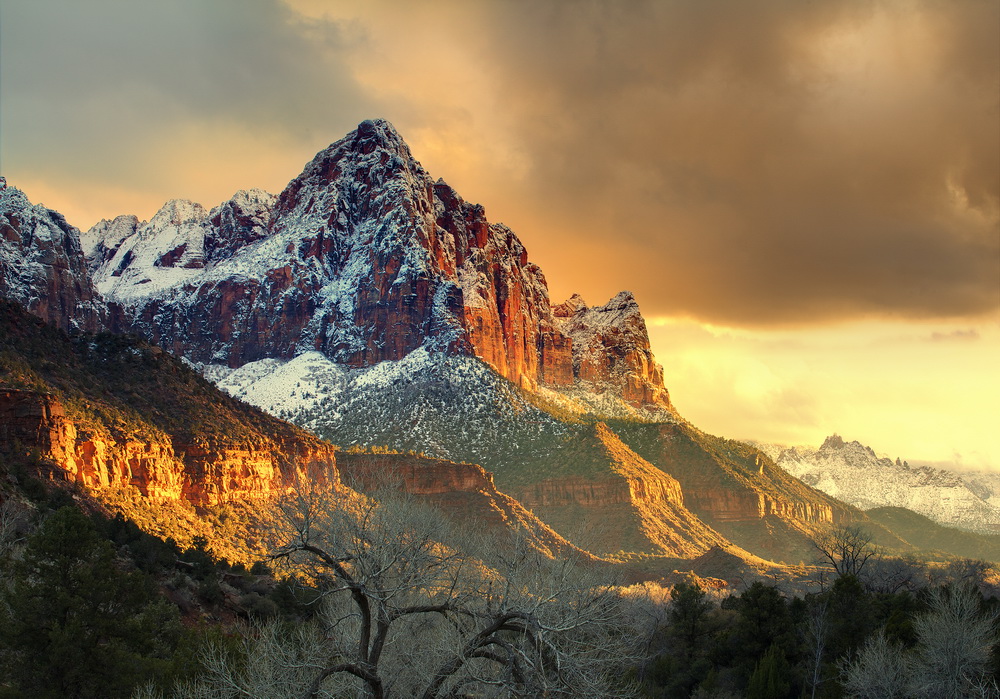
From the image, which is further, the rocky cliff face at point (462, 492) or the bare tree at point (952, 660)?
the rocky cliff face at point (462, 492)

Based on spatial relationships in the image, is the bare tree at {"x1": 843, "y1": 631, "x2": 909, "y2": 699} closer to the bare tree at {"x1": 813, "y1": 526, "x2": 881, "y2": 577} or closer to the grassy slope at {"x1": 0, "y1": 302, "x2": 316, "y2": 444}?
the bare tree at {"x1": 813, "y1": 526, "x2": 881, "y2": 577}

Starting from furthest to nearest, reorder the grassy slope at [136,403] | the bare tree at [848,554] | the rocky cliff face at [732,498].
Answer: the rocky cliff face at [732,498]
the bare tree at [848,554]
the grassy slope at [136,403]

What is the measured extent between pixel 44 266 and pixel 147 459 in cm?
11471

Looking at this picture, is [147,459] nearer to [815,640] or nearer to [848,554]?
[815,640]

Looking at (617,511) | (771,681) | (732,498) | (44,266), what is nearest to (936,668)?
(771,681)

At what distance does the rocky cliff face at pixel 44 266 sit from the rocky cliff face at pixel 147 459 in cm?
8925

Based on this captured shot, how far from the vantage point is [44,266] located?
6462 inches

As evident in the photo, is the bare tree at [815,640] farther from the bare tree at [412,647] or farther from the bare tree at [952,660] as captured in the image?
the bare tree at [412,647]

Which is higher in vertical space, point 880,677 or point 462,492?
point 462,492

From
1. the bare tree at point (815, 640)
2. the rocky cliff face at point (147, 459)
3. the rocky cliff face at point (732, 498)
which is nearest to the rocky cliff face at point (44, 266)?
the rocky cliff face at point (147, 459)

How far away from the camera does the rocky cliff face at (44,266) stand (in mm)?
158125

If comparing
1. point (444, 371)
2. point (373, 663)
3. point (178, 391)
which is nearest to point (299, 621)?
point (373, 663)

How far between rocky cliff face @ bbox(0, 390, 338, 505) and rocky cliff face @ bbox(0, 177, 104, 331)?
89247 millimetres

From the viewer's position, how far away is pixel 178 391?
8188 centimetres
